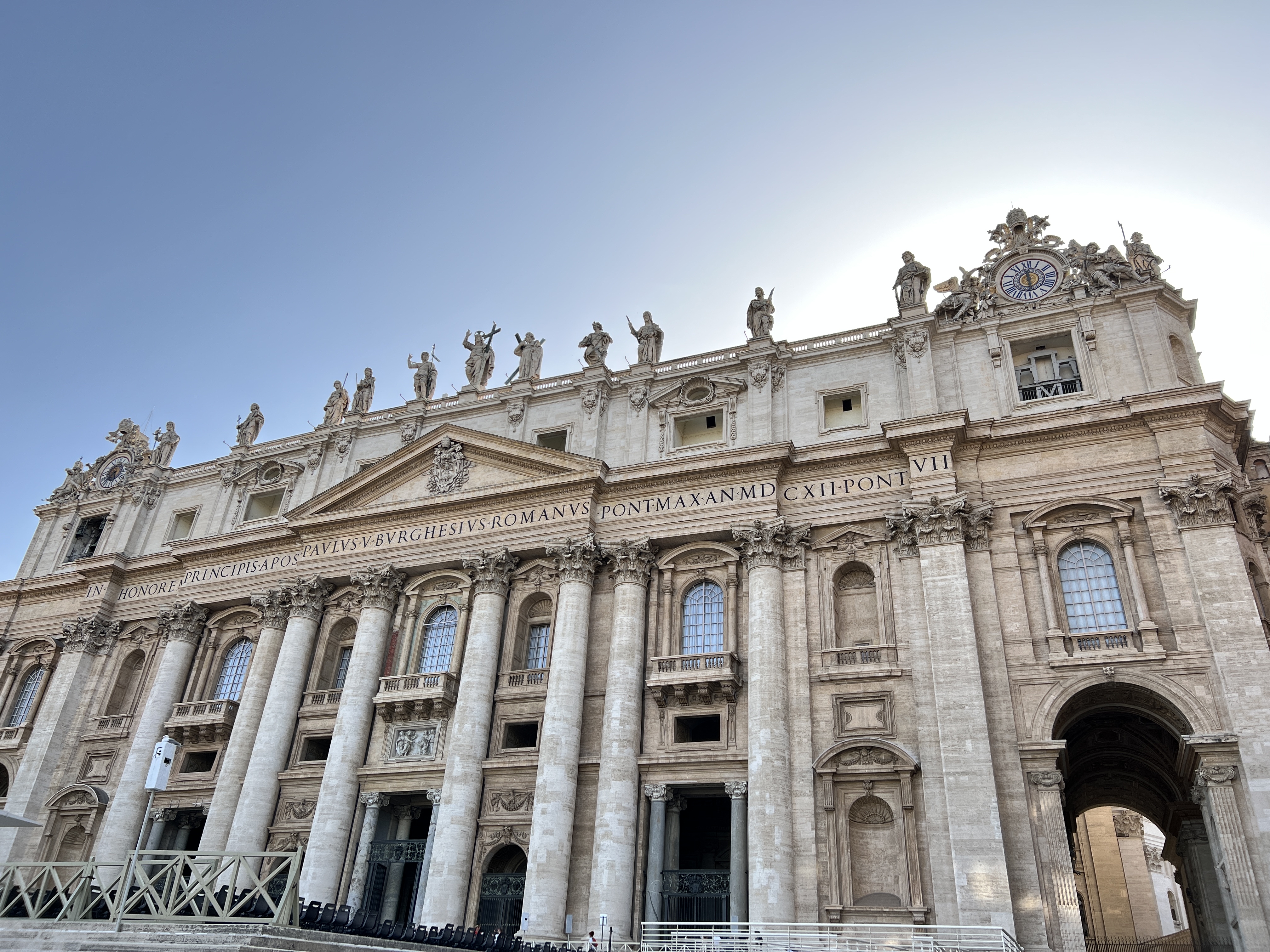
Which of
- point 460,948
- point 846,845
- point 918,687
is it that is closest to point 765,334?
point 918,687

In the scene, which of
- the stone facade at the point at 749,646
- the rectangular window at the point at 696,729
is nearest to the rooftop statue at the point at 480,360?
the stone facade at the point at 749,646

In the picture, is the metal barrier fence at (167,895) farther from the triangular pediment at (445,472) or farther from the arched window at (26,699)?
the arched window at (26,699)

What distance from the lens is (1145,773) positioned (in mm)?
32688

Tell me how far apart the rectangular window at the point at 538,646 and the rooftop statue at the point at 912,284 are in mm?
16726

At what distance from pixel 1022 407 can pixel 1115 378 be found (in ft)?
9.17

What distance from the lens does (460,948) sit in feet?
66.1

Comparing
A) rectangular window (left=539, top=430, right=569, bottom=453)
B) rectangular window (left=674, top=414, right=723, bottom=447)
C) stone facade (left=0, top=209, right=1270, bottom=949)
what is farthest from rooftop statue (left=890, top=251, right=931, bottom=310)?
rectangular window (left=539, top=430, right=569, bottom=453)

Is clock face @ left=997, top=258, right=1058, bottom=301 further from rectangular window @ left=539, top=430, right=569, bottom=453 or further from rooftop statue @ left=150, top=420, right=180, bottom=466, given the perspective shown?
rooftop statue @ left=150, top=420, right=180, bottom=466

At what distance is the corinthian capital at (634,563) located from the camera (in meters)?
32.0

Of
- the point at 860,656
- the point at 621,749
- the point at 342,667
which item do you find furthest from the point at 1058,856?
the point at 342,667

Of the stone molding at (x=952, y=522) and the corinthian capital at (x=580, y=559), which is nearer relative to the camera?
the stone molding at (x=952, y=522)

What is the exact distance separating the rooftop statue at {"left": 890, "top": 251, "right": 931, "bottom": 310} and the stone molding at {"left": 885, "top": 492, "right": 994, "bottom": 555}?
8.02 m

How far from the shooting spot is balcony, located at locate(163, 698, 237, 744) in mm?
→ 35844

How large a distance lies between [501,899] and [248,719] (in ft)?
39.7
